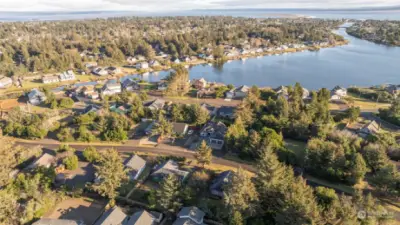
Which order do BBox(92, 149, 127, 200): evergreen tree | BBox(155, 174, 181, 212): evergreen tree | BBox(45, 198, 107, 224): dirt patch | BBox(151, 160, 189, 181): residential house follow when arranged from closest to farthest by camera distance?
BBox(155, 174, 181, 212): evergreen tree < BBox(45, 198, 107, 224): dirt patch < BBox(92, 149, 127, 200): evergreen tree < BBox(151, 160, 189, 181): residential house

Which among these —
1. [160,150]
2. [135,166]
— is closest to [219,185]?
[135,166]

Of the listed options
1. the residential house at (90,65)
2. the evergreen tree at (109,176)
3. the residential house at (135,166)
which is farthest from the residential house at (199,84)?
the residential house at (90,65)

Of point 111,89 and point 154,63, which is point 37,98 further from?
point 154,63

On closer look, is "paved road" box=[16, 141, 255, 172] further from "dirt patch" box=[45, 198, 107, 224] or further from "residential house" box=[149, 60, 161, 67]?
"residential house" box=[149, 60, 161, 67]

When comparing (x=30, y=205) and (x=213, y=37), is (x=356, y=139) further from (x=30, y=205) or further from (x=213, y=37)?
(x=213, y=37)

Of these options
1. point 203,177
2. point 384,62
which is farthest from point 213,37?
point 203,177

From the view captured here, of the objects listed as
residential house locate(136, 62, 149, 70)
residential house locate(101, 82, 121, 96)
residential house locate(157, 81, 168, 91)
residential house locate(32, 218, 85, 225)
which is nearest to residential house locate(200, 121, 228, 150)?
residential house locate(32, 218, 85, 225)
